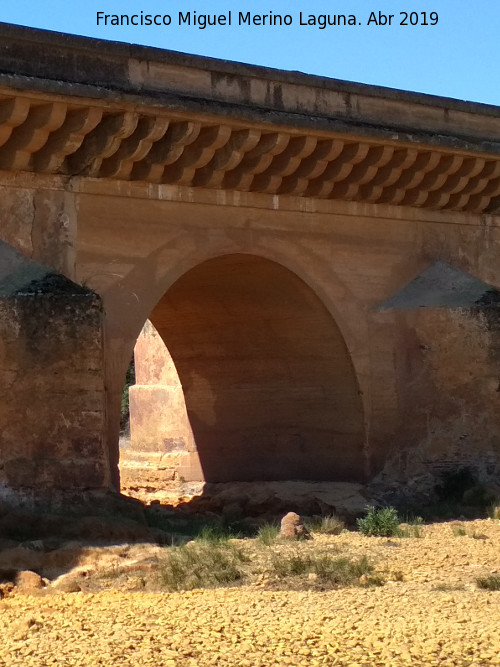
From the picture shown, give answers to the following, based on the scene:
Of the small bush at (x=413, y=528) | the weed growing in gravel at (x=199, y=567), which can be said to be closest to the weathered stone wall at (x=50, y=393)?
the weed growing in gravel at (x=199, y=567)

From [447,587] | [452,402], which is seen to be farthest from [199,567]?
[452,402]

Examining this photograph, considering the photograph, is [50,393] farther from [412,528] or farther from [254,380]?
[254,380]

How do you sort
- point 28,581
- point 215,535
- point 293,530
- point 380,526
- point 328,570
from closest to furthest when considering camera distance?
1. point 28,581
2. point 328,570
3. point 215,535
4. point 293,530
5. point 380,526

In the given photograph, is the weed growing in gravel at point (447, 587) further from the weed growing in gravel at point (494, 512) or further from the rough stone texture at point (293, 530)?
the weed growing in gravel at point (494, 512)

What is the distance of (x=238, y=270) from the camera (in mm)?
11773

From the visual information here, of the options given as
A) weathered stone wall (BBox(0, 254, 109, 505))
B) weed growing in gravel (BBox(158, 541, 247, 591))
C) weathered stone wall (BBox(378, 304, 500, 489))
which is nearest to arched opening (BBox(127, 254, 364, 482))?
weathered stone wall (BBox(378, 304, 500, 489))

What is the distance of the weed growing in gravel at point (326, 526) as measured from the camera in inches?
387

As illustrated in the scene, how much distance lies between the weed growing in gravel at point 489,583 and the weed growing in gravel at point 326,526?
2360mm

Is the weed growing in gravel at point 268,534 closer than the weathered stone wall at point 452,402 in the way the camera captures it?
Yes

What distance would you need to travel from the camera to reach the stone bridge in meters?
9.19

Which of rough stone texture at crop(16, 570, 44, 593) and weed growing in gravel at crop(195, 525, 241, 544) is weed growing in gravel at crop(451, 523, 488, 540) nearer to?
weed growing in gravel at crop(195, 525, 241, 544)

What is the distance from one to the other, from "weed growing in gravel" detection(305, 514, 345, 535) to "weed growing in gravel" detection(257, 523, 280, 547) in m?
0.32

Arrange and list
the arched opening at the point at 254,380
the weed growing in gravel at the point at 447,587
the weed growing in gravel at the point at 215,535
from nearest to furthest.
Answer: the weed growing in gravel at the point at 447,587 < the weed growing in gravel at the point at 215,535 < the arched opening at the point at 254,380

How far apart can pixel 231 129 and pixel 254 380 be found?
3308 millimetres
